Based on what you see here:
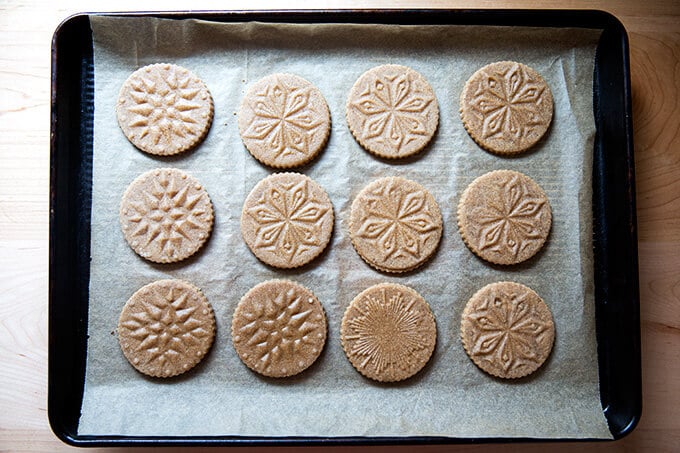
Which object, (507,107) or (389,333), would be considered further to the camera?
(507,107)

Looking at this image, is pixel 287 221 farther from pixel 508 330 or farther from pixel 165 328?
pixel 508 330

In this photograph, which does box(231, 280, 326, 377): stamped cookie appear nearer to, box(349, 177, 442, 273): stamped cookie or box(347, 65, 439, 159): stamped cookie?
box(349, 177, 442, 273): stamped cookie

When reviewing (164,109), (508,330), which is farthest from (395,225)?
(164,109)

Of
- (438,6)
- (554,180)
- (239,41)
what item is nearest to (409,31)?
(438,6)

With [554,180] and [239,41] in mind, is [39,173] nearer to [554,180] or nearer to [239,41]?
[239,41]

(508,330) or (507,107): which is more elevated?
(507,107)

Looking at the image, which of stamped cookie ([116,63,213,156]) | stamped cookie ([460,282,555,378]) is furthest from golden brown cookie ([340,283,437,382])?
stamped cookie ([116,63,213,156])
